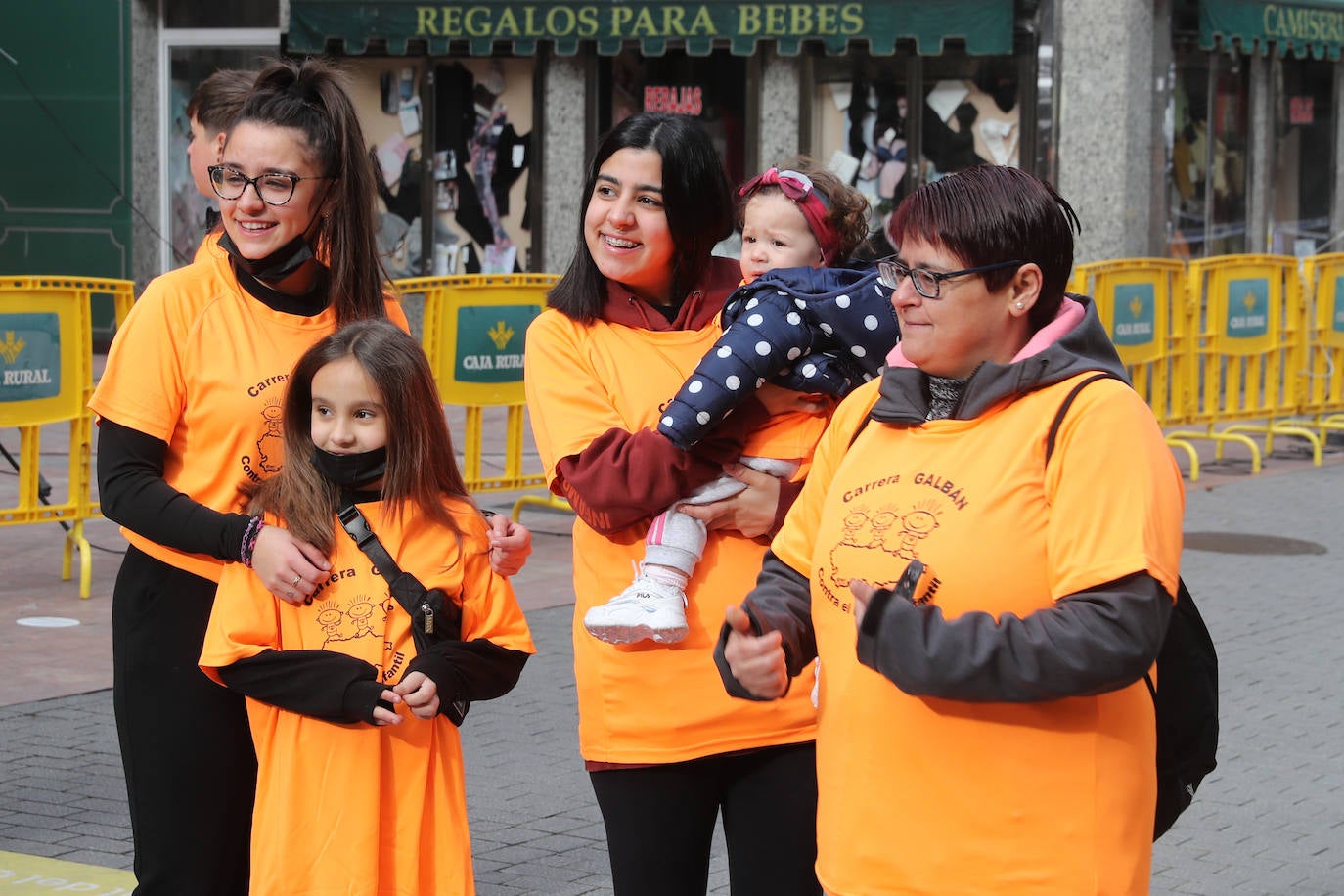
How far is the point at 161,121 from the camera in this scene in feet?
58.7

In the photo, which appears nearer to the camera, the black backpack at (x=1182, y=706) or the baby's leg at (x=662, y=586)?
the black backpack at (x=1182, y=706)

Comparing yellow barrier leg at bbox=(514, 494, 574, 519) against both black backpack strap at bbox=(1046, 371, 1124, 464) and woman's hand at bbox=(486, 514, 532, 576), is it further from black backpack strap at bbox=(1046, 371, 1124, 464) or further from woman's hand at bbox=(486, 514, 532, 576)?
black backpack strap at bbox=(1046, 371, 1124, 464)

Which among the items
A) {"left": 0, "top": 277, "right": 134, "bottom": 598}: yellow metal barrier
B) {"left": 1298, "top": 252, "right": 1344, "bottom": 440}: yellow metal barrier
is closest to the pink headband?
{"left": 0, "top": 277, "right": 134, "bottom": 598}: yellow metal barrier

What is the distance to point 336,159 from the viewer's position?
3.49 m

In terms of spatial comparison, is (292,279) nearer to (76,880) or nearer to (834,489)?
Answer: (834,489)

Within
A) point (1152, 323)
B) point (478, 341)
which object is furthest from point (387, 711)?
point (1152, 323)

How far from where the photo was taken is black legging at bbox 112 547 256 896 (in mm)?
3355

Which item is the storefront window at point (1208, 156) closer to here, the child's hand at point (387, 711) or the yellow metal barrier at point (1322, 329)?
the yellow metal barrier at point (1322, 329)

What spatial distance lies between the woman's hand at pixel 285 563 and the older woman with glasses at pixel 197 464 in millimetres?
24

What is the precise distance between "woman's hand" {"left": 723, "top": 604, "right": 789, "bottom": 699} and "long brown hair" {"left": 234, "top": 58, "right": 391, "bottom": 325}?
1.24 metres

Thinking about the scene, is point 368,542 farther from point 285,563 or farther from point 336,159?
point 336,159

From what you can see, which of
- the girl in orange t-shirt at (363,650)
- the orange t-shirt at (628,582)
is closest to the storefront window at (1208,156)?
the orange t-shirt at (628,582)

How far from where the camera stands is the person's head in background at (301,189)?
11.1 ft

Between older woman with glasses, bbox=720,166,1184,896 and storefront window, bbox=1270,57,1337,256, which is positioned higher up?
storefront window, bbox=1270,57,1337,256
